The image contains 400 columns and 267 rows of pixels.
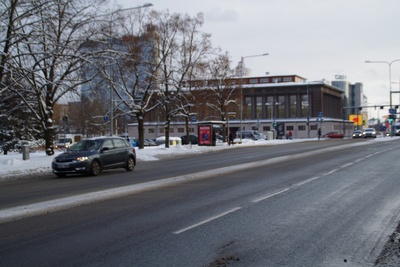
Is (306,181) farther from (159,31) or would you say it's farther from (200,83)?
(200,83)

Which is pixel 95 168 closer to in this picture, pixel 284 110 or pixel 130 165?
pixel 130 165

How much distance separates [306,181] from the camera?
46.1 ft

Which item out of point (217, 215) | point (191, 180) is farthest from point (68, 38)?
point (217, 215)

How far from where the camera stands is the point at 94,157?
18.5 meters

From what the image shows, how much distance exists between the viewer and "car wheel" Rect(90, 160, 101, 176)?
1828 cm

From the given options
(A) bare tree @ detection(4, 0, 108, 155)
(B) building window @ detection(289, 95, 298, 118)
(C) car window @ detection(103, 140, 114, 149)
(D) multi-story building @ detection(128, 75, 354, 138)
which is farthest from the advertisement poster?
(B) building window @ detection(289, 95, 298, 118)

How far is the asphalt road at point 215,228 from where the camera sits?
594 cm

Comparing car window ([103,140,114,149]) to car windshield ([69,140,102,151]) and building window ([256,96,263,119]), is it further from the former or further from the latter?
building window ([256,96,263,119])

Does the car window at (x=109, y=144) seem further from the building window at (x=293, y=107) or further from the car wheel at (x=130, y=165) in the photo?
the building window at (x=293, y=107)

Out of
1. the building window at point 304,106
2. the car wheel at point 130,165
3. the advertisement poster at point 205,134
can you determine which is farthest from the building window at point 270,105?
the car wheel at point 130,165

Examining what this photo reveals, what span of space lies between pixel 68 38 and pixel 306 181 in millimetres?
15449

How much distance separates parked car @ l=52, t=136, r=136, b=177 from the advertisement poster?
2719 centimetres

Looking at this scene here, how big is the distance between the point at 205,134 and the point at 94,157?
29867 mm

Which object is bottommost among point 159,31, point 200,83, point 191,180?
point 191,180
